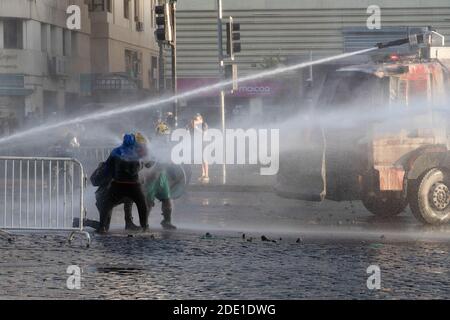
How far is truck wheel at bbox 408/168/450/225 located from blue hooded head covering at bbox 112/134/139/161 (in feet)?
15.3

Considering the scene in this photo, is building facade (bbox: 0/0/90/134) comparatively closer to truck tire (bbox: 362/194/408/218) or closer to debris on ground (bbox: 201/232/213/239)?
truck tire (bbox: 362/194/408/218)

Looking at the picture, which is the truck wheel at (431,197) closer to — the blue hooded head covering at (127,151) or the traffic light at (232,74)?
the blue hooded head covering at (127,151)

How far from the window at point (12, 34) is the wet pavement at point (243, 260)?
125ft

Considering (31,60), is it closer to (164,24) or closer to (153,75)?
(153,75)

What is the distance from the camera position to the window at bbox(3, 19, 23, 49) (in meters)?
55.7

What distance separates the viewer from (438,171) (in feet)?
57.5

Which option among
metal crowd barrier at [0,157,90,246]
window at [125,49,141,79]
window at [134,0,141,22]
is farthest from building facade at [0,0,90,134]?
metal crowd barrier at [0,157,90,246]

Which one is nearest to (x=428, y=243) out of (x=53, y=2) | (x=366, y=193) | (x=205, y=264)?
(x=366, y=193)

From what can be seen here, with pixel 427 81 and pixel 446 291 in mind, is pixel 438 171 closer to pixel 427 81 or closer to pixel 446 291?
pixel 427 81

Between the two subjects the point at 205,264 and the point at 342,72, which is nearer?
the point at 205,264

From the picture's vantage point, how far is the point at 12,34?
2203 inches

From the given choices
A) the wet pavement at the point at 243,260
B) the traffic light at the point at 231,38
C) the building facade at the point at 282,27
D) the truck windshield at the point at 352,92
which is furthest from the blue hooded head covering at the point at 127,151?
the building facade at the point at 282,27
